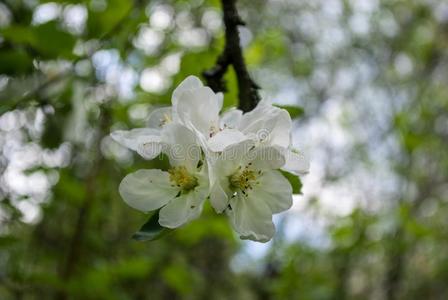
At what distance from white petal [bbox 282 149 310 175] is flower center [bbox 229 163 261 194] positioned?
4cm

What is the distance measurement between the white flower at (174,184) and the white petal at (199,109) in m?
0.03

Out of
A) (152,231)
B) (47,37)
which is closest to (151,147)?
(152,231)

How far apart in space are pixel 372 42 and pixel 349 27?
0.36 metres

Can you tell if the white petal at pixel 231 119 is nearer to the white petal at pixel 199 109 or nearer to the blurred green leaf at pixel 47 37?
the white petal at pixel 199 109

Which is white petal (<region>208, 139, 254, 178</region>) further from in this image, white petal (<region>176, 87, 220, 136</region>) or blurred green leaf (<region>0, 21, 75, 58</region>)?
blurred green leaf (<region>0, 21, 75, 58</region>)

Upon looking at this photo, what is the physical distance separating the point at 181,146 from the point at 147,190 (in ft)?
0.29

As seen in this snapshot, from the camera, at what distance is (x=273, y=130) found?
2.41 ft

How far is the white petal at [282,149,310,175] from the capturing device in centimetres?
74

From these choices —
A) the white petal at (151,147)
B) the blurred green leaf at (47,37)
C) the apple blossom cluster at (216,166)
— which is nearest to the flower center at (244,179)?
the apple blossom cluster at (216,166)

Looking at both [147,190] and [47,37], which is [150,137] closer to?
[147,190]

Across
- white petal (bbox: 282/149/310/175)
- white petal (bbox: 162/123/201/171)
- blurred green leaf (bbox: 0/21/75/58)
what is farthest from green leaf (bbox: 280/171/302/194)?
blurred green leaf (bbox: 0/21/75/58)

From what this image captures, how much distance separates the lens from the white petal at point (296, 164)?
2.44 ft

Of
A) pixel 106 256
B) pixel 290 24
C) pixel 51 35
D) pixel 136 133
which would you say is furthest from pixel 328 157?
pixel 136 133

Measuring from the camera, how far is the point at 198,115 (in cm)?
74
